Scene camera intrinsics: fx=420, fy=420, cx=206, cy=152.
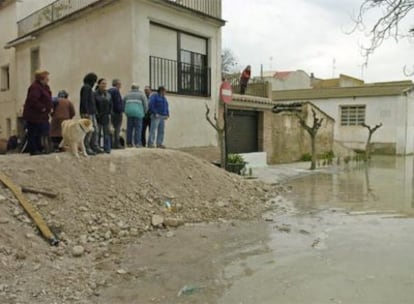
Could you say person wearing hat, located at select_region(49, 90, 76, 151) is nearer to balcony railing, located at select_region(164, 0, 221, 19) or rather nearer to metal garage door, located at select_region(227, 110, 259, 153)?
balcony railing, located at select_region(164, 0, 221, 19)

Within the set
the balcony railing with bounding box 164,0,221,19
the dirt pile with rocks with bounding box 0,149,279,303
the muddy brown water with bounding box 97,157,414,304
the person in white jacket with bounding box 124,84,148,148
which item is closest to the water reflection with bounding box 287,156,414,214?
the muddy brown water with bounding box 97,157,414,304

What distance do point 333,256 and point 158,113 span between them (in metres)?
6.74

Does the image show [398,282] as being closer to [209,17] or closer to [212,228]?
[212,228]

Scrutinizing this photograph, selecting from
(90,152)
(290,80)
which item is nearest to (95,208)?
(90,152)

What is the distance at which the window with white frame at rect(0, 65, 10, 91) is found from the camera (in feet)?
67.9

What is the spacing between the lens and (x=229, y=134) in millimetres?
17062

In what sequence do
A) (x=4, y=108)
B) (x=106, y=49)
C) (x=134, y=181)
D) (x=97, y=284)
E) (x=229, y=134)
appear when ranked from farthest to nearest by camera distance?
(x=4, y=108) → (x=229, y=134) → (x=106, y=49) → (x=134, y=181) → (x=97, y=284)

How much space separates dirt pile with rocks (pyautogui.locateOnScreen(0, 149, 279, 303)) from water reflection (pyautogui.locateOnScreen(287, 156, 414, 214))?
136cm

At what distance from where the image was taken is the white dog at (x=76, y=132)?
8000 millimetres

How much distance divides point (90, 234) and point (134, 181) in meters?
2.09

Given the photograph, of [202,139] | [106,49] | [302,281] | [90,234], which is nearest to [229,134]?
[202,139]

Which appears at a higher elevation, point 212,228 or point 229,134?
point 229,134

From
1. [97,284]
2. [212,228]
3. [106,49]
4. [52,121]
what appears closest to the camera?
[97,284]

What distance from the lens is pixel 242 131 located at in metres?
17.7
